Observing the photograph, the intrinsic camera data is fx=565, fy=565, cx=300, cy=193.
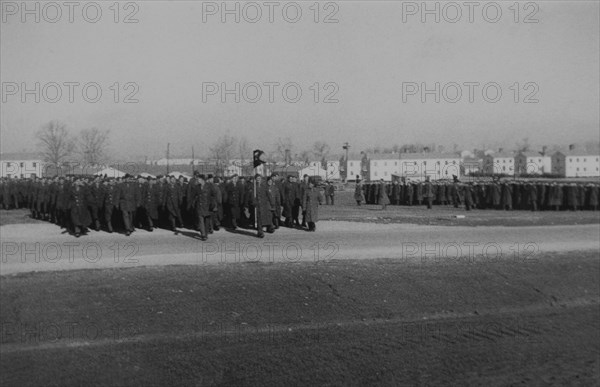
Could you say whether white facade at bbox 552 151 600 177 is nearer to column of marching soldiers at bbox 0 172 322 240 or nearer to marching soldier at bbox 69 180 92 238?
column of marching soldiers at bbox 0 172 322 240

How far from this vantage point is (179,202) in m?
18.0

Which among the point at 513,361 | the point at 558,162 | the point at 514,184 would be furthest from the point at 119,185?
the point at 558,162

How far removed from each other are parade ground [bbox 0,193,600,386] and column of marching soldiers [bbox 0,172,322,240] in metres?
0.79

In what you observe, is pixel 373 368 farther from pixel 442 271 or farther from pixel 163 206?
pixel 163 206

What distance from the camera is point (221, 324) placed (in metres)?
10.6

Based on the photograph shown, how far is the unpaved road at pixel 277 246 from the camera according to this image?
1342 cm

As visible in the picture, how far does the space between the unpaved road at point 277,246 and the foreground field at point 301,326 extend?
2.60 ft

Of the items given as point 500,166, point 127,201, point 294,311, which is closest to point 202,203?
point 127,201

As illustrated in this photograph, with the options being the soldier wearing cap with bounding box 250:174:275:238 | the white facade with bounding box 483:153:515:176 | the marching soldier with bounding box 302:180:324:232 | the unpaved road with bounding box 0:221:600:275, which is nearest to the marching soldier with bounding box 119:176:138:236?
the unpaved road with bounding box 0:221:600:275

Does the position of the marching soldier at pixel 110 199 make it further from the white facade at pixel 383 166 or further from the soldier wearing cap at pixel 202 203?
Result: the white facade at pixel 383 166

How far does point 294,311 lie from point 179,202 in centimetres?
794

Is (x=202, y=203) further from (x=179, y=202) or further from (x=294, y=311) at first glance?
(x=294, y=311)

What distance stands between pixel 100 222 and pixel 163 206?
7.29 ft

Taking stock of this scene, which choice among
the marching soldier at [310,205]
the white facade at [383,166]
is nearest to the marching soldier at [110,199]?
the marching soldier at [310,205]
